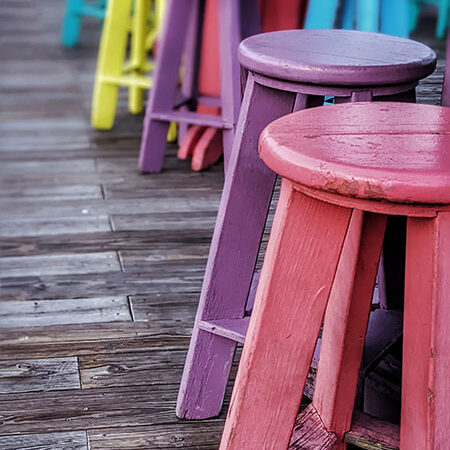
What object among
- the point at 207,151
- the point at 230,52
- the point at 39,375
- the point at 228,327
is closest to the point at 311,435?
the point at 228,327

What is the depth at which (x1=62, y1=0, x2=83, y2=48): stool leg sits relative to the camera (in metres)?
5.42

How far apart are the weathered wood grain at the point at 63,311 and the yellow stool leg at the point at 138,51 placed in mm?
1743

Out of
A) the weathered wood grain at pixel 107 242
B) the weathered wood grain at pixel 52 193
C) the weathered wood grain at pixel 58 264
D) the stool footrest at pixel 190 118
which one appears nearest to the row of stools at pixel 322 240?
the weathered wood grain at pixel 58 264

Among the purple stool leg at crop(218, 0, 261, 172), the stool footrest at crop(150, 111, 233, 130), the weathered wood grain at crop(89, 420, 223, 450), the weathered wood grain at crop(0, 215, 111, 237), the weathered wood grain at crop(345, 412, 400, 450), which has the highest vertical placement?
the purple stool leg at crop(218, 0, 261, 172)

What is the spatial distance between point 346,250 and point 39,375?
877 millimetres

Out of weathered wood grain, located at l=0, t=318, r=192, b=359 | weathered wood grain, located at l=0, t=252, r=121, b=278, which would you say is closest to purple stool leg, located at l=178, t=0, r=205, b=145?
weathered wood grain, located at l=0, t=252, r=121, b=278

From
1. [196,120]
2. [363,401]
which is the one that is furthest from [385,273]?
[196,120]

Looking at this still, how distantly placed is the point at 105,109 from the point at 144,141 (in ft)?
1.95

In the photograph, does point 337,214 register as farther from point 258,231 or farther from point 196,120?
point 196,120

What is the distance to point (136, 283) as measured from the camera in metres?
2.52

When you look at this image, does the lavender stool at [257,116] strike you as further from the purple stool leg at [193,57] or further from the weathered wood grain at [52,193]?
the purple stool leg at [193,57]

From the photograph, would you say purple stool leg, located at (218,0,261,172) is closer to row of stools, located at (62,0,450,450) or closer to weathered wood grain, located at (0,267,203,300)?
weathered wood grain, located at (0,267,203,300)

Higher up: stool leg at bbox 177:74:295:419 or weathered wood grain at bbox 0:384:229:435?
stool leg at bbox 177:74:295:419

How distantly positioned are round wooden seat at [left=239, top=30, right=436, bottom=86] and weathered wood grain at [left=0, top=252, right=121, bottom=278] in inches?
41.5
